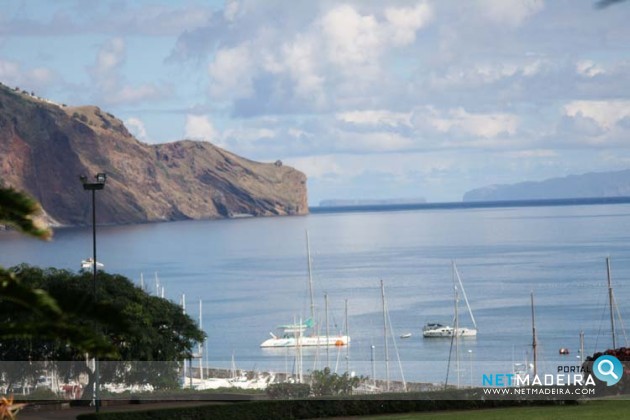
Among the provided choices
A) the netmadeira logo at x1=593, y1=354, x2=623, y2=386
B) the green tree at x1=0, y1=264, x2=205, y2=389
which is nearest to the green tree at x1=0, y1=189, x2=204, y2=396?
the green tree at x1=0, y1=264, x2=205, y2=389

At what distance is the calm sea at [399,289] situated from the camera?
6506cm

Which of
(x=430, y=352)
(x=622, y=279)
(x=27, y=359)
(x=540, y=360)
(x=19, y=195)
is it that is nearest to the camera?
(x=19, y=195)

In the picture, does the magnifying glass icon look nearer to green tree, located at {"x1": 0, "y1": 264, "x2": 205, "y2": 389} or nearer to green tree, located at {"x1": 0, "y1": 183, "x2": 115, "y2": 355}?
green tree, located at {"x1": 0, "y1": 264, "x2": 205, "y2": 389}

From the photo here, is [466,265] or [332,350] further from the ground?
[466,265]

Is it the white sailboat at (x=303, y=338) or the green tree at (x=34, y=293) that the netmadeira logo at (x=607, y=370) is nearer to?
the green tree at (x=34, y=293)

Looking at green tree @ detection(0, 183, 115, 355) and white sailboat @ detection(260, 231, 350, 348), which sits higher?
white sailboat @ detection(260, 231, 350, 348)

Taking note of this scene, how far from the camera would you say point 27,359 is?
31.4 m

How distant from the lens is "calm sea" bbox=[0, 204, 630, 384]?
6506cm

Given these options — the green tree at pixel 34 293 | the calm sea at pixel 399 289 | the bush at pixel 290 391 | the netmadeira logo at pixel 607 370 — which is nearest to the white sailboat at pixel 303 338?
the calm sea at pixel 399 289

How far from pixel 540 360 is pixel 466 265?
200 feet

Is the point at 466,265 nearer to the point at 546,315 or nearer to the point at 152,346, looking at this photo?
the point at 546,315

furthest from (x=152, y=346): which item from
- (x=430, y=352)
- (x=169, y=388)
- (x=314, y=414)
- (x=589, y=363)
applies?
(x=430, y=352)

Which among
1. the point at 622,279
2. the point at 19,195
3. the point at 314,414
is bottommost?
the point at 314,414

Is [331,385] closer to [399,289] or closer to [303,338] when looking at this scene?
[303,338]
